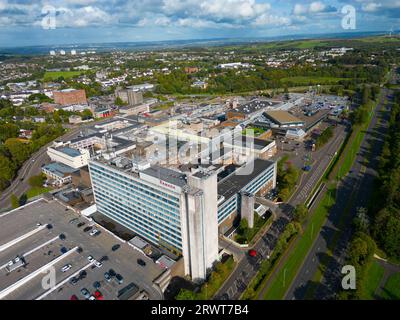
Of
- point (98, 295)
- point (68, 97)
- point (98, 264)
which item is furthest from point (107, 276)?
point (68, 97)

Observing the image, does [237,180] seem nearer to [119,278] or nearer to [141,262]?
[141,262]

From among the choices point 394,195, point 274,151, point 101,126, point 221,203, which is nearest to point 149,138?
point 101,126

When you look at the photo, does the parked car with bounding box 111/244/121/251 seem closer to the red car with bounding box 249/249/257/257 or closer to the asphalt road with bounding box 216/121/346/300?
the asphalt road with bounding box 216/121/346/300

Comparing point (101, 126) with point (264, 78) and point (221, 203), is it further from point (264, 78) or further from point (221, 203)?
point (264, 78)

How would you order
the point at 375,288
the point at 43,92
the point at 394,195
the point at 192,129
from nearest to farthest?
the point at 375,288, the point at 394,195, the point at 192,129, the point at 43,92

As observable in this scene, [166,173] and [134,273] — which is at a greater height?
[166,173]
